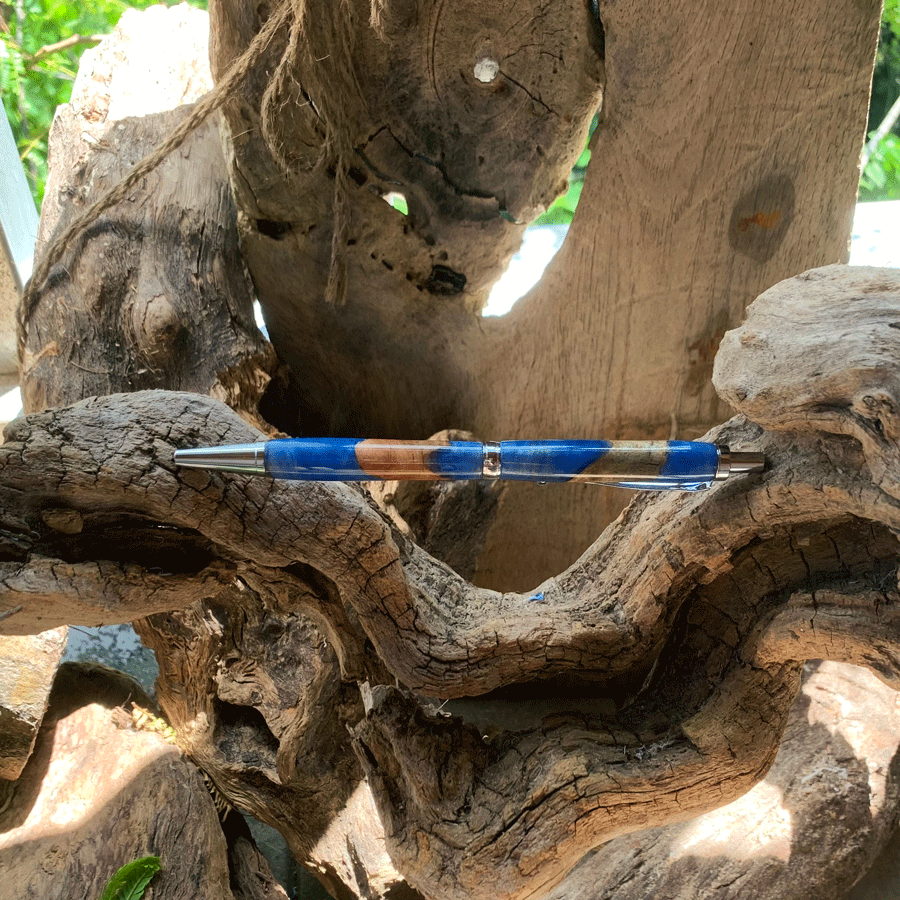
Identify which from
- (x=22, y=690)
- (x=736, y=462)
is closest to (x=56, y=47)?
(x=22, y=690)

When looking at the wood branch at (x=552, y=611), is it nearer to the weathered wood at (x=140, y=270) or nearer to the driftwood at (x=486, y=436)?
the driftwood at (x=486, y=436)

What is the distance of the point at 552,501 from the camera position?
4.53 ft

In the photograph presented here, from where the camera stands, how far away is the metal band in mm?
715

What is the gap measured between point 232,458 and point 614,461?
1.13 ft

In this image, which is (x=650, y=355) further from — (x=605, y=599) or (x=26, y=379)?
(x=26, y=379)

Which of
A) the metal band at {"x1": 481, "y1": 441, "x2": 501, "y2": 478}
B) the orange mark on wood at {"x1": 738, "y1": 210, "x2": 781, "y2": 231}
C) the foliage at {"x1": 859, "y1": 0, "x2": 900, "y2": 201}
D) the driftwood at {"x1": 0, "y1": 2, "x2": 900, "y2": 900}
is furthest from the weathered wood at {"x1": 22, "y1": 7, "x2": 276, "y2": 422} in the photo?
the foliage at {"x1": 859, "y1": 0, "x2": 900, "y2": 201}

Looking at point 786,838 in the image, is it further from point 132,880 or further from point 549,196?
point 549,196

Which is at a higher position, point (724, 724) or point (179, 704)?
point (724, 724)


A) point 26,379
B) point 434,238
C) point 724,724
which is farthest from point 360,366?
point 724,724

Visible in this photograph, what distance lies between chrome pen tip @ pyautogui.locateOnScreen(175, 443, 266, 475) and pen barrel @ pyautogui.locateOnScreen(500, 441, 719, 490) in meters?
0.22

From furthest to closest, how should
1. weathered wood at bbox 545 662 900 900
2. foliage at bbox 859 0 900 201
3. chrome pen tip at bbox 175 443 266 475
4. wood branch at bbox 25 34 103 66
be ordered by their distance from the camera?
wood branch at bbox 25 34 103 66, foliage at bbox 859 0 900 201, weathered wood at bbox 545 662 900 900, chrome pen tip at bbox 175 443 266 475

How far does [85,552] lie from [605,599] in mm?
567

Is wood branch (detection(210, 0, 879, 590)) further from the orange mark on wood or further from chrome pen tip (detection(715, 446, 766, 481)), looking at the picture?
chrome pen tip (detection(715, 446, 766, 481))

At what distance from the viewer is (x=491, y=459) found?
0.72 m
